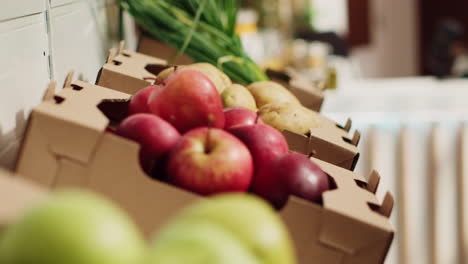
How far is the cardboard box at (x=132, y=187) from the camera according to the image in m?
0.72

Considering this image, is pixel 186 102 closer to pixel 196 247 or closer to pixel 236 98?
pixel 236 98

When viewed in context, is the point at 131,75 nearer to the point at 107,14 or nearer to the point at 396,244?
the point at 107,14

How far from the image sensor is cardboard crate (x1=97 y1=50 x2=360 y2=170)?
3.55 ft

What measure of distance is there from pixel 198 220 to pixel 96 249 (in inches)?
3.2

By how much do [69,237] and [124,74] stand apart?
2.62 ft

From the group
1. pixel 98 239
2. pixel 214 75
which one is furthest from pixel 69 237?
pixel 214 75

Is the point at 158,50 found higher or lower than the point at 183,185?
lower

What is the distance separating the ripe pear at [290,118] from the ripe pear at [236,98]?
56mm

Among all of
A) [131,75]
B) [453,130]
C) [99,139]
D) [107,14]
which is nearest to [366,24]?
[453,130]

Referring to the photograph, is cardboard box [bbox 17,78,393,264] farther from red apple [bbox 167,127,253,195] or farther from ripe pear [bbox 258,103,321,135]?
ripe pear [bbox 258,103,321,135]

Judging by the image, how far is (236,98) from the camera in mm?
1226

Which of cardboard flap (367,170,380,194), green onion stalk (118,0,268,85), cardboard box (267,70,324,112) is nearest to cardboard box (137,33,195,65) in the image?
green onion stalk (118,0,268,85)

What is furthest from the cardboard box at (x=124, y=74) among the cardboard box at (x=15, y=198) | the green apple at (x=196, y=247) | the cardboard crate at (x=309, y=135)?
the green apple at (x=196, y=247)

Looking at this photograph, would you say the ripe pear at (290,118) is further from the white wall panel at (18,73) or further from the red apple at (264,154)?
the white wall panel at (18,73)
